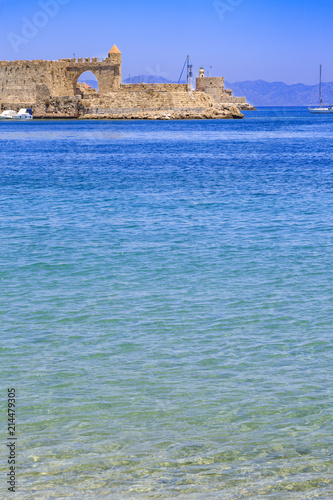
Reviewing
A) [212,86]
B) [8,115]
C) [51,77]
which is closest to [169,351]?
[51,77]

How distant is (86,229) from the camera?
33.2 ft

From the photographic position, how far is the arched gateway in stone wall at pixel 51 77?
61906mm

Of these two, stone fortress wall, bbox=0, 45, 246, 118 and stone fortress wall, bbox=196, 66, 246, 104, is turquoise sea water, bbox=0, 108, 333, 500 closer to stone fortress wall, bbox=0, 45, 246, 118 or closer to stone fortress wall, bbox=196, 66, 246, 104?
stone fortress wall, bbox=0, 45, 246, 118

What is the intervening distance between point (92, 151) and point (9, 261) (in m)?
21.4

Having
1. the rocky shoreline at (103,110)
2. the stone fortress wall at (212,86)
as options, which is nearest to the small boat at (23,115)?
the rocky shoreline at (103,110)

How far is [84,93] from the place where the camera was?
2589 inches

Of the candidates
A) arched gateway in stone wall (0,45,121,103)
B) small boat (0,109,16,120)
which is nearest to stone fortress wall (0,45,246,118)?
arched gateway in stone wall (0,45,121,103)

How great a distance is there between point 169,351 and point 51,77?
61.9m

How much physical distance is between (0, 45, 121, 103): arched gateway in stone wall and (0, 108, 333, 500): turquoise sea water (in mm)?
52110

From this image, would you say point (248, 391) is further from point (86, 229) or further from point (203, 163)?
point (203, 163)

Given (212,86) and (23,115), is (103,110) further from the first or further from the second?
(212,86)

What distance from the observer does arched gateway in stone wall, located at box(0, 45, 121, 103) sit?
61.9 m

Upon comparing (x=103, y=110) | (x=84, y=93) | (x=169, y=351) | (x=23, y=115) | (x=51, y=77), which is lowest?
(x=169, y=351)

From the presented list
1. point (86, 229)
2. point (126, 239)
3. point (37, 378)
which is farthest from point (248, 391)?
point (86, 229)
